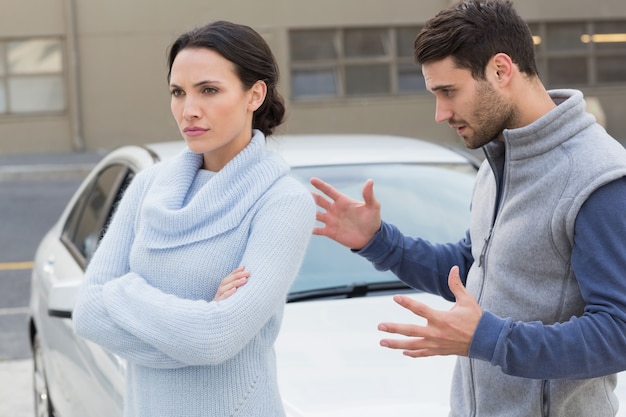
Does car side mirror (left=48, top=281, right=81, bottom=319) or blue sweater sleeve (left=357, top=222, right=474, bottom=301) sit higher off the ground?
blue sweater sleeve (left=357, top=222, right=474, bottom=301)

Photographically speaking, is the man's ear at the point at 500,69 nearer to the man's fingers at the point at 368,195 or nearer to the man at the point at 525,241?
the man at the point at 525,241

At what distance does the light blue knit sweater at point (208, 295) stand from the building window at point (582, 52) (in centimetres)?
1833

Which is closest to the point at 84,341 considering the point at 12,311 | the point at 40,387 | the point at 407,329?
the point at 40,387

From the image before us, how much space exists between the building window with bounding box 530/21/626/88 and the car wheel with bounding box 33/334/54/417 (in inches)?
642

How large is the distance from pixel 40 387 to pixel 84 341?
114cm

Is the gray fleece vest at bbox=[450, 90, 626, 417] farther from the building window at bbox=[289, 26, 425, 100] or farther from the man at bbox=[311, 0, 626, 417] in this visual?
the building window at bbox=[289, 26, 425, 100]

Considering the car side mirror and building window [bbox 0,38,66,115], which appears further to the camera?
building window [bbox 0,38,66,115]

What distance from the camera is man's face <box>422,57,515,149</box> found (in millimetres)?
2074

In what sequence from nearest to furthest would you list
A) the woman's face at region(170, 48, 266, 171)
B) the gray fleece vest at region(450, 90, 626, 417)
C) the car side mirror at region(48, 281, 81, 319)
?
the gray fleece vest at region(450, 90, 626, 417) → the woman's face at region(170, 48, 266, 171) → the car side mirror at region(48, 281, 81, 319)

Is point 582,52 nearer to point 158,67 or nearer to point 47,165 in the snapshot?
point 158,67

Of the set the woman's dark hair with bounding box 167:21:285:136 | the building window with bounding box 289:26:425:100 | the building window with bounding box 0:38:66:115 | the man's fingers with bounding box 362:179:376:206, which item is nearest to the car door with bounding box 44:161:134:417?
the man's fingers with bounding box 362:179:376:206

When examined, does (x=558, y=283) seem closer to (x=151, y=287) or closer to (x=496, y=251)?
(x=496, y=251)

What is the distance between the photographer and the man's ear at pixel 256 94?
2389 mm

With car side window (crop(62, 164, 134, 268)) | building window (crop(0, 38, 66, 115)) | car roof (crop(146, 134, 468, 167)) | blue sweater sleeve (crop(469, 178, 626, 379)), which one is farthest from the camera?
building window (crop(0, 38, 66, 115))
